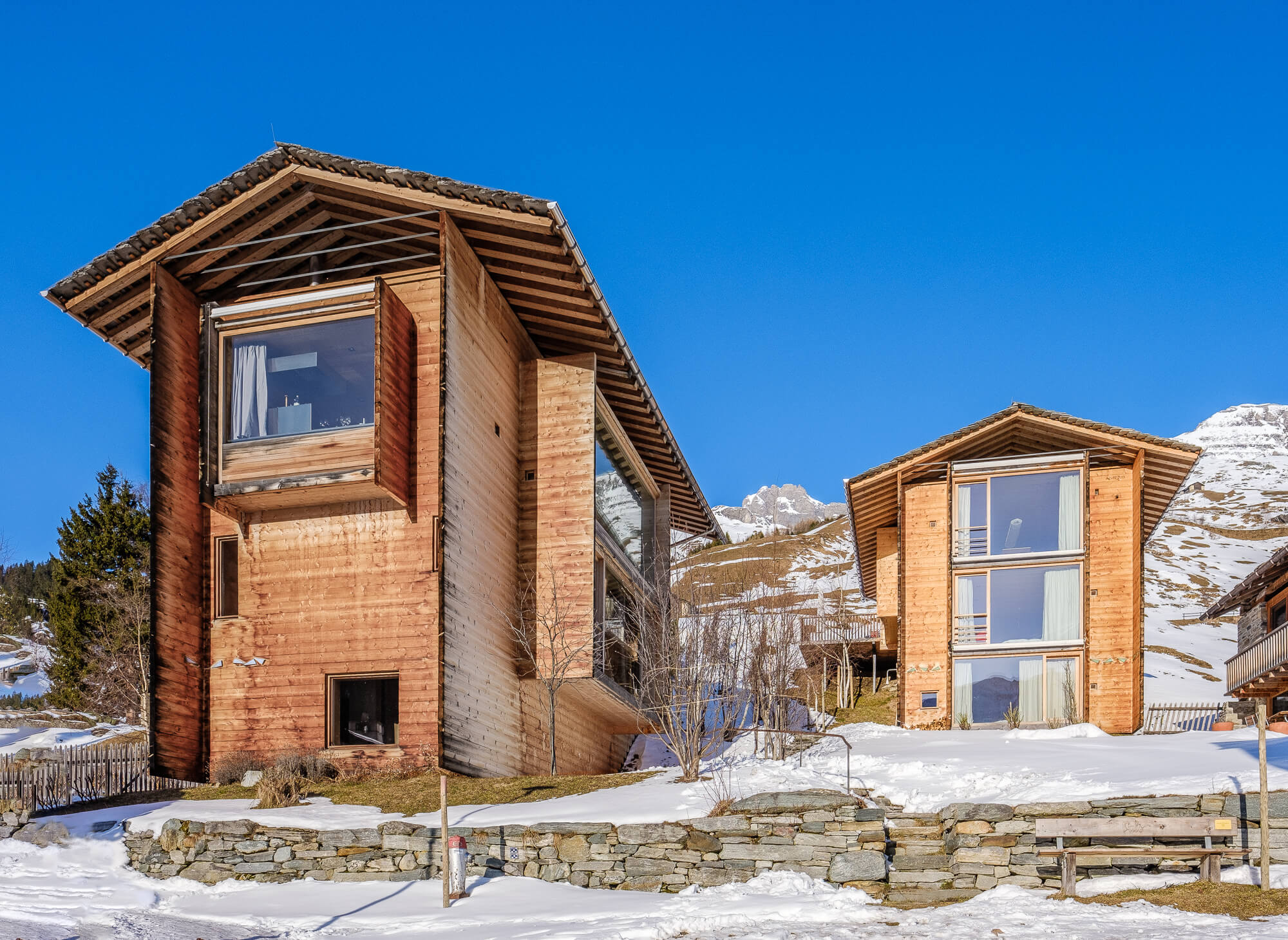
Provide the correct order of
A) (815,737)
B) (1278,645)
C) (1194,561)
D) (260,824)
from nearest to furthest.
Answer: (260,824)
(815,737)
(1278,645)
(1194,561)

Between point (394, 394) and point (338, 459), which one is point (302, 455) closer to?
point (338, 459)

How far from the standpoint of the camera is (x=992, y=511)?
1107 inches

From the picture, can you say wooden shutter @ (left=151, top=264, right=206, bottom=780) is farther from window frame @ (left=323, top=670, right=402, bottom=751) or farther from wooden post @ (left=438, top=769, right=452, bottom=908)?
wooden post @ (left=438, top=769, right=452, bottom=908)

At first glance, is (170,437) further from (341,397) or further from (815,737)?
(815,737)

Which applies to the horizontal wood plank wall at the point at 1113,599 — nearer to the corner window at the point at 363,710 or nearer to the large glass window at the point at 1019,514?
the large glass window at the point at 1019,514

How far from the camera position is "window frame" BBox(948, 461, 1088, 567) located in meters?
27.3

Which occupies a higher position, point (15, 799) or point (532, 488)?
point (532, 488)

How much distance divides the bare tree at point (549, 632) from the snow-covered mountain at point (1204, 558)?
26245 mm

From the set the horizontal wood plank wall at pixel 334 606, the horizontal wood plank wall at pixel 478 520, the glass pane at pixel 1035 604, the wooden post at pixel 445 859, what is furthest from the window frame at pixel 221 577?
the glass pane at pixel 1035 604

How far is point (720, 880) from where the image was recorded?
531 inches

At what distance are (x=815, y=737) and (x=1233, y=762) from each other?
7.98 meters

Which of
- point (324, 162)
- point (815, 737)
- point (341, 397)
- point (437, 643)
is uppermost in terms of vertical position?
point (324, 162)

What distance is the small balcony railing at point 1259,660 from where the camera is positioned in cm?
3084

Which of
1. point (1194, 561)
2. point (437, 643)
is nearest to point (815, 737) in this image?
point (437, 643)
